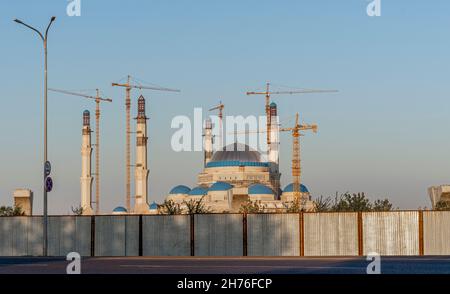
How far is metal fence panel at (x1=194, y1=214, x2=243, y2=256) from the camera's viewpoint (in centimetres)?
5141

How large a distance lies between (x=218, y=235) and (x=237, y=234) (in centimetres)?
108

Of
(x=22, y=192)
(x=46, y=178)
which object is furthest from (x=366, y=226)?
(x=22, y=192)

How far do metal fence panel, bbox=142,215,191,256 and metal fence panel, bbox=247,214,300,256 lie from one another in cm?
366

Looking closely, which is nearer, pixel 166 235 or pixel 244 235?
pixel 244 235

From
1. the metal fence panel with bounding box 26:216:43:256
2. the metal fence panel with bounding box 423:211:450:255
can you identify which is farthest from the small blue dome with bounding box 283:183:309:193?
the metal fence panel with bounding box 423:211:450:255

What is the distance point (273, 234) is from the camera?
50781mm

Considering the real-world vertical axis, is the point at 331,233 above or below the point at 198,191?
below

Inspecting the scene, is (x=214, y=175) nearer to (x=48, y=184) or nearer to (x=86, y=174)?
(x=86, y=174)

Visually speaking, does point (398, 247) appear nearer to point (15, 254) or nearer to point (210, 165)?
point (15, 254)

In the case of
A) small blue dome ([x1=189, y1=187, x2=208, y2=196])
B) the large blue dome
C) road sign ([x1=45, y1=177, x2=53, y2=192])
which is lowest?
small blue dome ([x1=189, y1=187, x2=208, y2=196])

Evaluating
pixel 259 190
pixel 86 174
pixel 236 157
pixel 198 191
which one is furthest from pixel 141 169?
pixel 259 190

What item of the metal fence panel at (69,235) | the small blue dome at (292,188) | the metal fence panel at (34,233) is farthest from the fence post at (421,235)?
the small blue dome at (292,188)

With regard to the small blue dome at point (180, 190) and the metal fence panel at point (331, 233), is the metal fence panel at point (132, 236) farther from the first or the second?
the small blue dome at point (180, 190)

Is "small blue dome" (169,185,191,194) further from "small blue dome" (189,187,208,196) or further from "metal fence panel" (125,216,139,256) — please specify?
"metal fence panel" (125,216,139,256)
